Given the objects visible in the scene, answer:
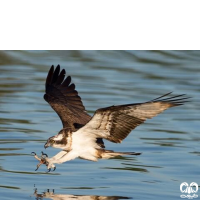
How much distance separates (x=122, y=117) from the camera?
9.90 meters

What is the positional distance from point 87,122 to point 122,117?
0.59m

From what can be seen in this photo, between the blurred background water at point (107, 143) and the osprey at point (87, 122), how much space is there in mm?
733

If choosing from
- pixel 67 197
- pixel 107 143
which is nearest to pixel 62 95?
pixel 67 197

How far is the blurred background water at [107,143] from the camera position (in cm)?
1177

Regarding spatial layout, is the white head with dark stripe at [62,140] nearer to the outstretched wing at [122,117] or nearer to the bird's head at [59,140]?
the bird's head at [59,140]

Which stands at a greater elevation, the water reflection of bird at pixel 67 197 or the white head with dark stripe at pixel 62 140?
the white head with dark stripe at pixel 62 140

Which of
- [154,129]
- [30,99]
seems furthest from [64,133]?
[30,99]

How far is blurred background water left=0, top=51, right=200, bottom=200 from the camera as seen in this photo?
11.8 m

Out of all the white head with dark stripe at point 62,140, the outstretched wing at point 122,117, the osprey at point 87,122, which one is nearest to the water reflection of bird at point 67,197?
the osprey at point 87,122

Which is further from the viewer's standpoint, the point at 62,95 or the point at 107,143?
the point at 107,143

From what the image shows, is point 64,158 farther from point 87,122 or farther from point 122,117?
point 122,117
